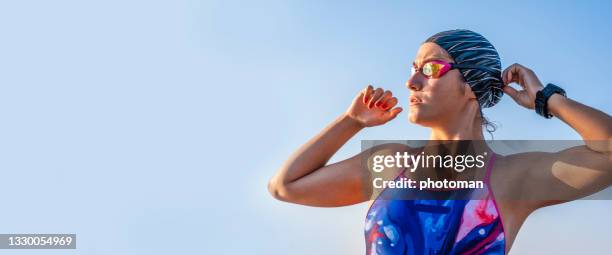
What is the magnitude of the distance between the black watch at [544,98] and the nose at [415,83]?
35.1 inches

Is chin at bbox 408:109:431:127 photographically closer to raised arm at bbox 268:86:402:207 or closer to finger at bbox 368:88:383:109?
raised arm at bbox 268:86:402:207

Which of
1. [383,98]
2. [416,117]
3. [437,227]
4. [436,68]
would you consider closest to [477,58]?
[436,68]

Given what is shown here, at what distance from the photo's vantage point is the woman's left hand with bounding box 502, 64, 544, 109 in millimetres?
5867

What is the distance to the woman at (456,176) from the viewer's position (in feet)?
18.2

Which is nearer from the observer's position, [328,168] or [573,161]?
[573,161]

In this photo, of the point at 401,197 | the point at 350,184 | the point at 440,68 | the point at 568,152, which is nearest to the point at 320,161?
the point at 350,184

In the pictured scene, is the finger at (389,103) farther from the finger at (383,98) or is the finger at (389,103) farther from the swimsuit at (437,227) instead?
the swimsuit at (437,227)

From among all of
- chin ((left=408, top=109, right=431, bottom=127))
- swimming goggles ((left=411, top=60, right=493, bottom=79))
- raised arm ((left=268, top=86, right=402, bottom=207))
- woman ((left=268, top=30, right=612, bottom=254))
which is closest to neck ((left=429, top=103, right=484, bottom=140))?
woman ((left=268, top=30, right=612, bottom=254))

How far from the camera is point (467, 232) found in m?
5.66

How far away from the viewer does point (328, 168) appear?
19.8ft

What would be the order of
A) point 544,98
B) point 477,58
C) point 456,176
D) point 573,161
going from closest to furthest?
1. point 573,161
2. point 544,98
3. point 456,176
4. point 477,58

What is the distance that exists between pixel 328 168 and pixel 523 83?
1.70 meters

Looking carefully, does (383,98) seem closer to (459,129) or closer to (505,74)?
(459,129)

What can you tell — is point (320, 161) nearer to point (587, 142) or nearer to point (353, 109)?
point (353, 109)
